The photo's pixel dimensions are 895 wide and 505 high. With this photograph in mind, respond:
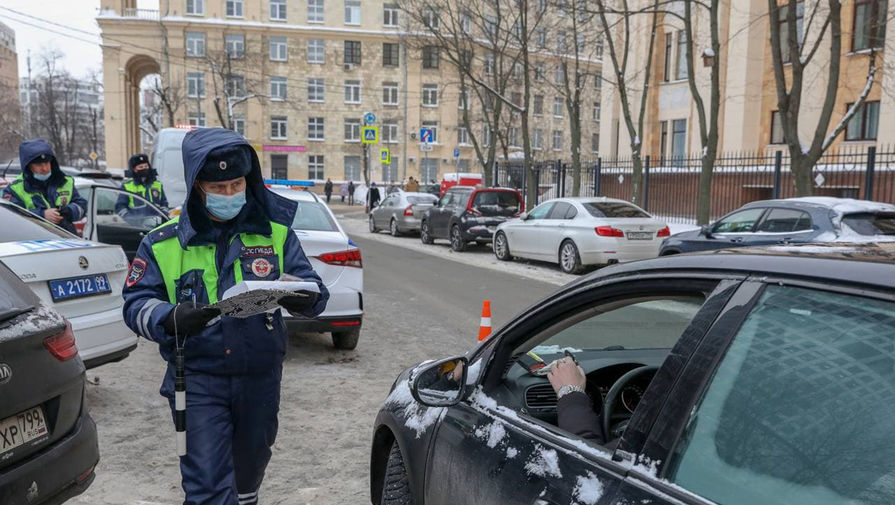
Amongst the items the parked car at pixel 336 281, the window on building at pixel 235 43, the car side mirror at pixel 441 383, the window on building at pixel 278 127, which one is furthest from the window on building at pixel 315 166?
the car side mirror at pixel 441 383

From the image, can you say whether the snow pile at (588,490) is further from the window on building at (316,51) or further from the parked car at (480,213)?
the window on building at (316,51)

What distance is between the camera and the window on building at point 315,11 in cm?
5978

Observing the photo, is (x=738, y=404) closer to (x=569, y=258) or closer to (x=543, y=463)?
(x=543, y=463)

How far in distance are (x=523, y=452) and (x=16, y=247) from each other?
3.96 meters

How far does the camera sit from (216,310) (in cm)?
264

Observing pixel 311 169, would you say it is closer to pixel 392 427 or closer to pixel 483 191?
pixel 483 191

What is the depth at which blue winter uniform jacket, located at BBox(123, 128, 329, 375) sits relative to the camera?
2.74 m

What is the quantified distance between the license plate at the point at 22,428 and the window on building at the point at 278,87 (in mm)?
58705

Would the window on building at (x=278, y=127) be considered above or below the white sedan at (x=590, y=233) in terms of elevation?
above

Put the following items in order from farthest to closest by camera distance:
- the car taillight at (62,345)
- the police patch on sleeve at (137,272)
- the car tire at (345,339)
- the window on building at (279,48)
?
1. the window on building at (279,48)
2. the car tire at (345,339)
3. the car taillight at (62,345)
4. the police patch on sleeve at (137,272)

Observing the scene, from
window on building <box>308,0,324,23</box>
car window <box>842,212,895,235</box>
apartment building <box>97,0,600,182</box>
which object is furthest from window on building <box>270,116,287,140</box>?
car window <box>842,212,895,235</box>

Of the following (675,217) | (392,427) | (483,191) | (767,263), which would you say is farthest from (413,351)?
(675,217)

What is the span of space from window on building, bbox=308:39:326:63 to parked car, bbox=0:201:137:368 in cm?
5734

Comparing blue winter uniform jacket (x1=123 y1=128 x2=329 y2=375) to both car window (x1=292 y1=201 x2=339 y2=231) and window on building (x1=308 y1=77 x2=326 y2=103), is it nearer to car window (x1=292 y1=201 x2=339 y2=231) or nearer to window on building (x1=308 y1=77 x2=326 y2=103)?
car window (x1=292 y1=201 x2=339 y2=231)
